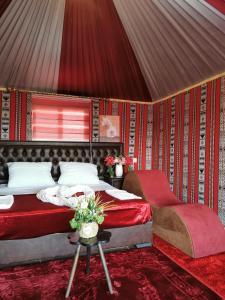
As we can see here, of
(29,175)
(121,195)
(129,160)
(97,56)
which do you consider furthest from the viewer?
(129,160)

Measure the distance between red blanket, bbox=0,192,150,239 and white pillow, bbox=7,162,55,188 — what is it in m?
0.83

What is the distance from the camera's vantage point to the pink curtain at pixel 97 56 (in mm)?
2928

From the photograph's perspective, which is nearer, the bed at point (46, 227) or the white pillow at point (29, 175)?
the bed at point (46, 227)

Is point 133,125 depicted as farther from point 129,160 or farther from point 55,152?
point 55,152

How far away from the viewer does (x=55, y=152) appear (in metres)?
4.40

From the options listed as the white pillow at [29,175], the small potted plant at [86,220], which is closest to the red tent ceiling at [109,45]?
the white pillow at [29,175]

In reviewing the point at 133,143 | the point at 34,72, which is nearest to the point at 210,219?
Answer: the point at 133,143

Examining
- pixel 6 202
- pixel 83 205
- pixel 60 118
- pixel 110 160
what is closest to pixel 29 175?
pixel 6 202

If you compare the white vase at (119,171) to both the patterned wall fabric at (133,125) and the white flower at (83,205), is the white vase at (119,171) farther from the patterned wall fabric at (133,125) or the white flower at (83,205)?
the white flower at (83,205)

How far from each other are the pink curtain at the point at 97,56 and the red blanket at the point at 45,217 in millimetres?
2268

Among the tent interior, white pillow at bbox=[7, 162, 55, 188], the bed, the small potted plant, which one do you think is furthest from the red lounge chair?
white pillow at bbox=[7, 162, 55, 188]

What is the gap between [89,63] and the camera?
3.96 meters

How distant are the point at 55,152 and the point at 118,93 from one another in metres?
1.73

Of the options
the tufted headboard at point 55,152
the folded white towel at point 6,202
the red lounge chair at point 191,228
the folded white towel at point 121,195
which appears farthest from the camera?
the tufted headboard at point 55,152
